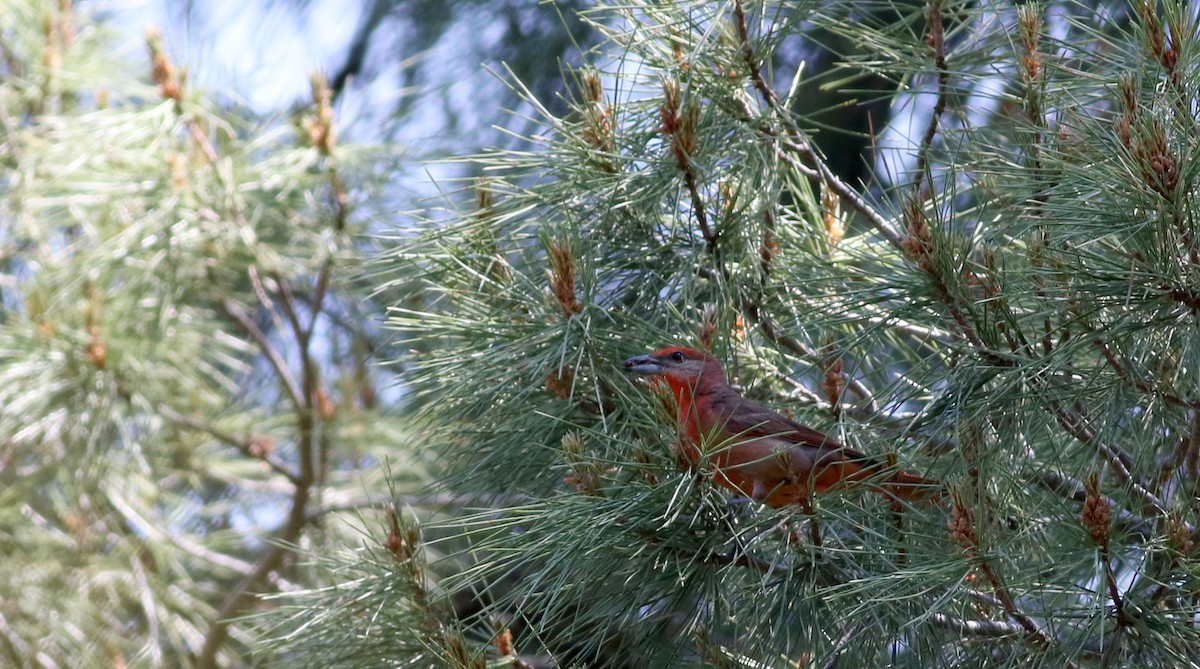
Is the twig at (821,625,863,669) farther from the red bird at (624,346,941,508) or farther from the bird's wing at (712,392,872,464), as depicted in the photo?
the bird's wing at (712,392,872,464)

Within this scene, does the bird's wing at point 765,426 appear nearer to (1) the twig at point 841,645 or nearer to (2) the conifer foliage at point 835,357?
(2) the conifer foliage at point 835,357

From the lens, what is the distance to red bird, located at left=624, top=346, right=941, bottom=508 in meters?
1.66

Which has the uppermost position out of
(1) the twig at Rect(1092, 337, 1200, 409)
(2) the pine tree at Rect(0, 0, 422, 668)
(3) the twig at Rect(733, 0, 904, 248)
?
(3) the twig at Rect(733, 0, 904, 248)

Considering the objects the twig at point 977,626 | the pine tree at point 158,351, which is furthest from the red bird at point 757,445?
the pine tree at point 158,351

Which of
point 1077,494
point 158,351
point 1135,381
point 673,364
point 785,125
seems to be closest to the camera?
point 1135,381

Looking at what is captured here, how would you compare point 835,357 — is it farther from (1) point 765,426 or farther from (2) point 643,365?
(2) point 643,365

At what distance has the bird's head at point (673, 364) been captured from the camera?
190 cm

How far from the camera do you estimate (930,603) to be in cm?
151

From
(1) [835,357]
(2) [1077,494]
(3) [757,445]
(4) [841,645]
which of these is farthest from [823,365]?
(4) [841,645]

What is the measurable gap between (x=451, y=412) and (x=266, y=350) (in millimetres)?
1751

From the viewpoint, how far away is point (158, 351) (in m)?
3.32

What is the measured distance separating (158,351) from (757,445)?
83.1 inches

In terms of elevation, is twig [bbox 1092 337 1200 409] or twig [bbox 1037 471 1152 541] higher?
twig [bbox 1092 337 1200 409]

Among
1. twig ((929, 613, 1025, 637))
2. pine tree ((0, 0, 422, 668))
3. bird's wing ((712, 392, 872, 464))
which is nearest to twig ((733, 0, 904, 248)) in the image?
A: bird's wing ((712, 392, 872, 464))
